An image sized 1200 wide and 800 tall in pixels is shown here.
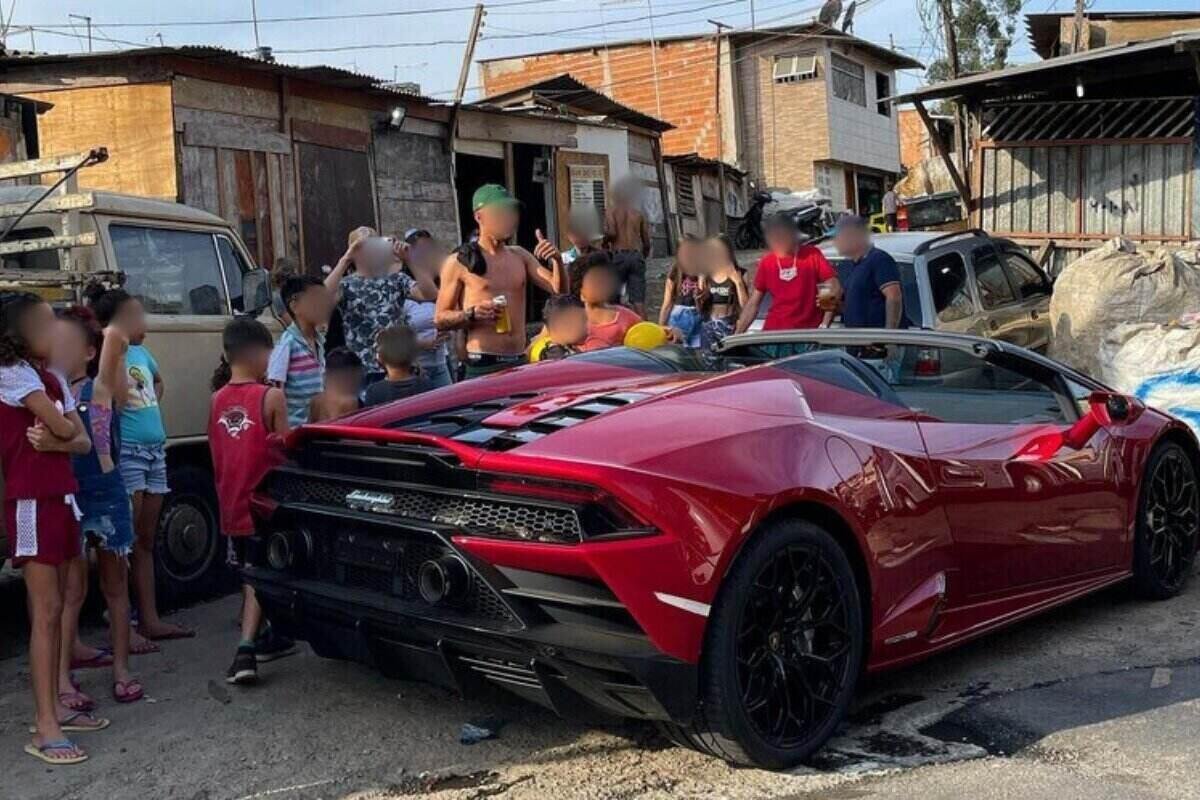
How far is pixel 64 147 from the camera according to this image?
12094mm

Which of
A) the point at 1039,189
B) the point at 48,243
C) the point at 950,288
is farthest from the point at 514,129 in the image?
the point at 48,243

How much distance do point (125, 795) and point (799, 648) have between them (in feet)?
7.02

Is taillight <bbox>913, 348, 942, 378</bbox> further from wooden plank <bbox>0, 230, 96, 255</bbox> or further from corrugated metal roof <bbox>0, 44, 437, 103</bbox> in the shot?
corrugated metal roof <bbox>0, 44, 437, 103</bbox>

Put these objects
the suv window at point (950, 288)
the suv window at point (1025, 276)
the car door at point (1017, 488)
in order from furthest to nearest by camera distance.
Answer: the suv window at point (1025, 276), the suv window at point (950, 288), the car door at point (1017, 488)

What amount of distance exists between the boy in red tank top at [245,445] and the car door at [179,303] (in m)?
1.55

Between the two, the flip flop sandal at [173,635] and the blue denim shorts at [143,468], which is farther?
the flip flop sandal at [173,635]

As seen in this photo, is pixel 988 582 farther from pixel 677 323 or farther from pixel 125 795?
pixel 677 323

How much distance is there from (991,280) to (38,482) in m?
7.36

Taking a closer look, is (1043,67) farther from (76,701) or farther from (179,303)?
(76,701)

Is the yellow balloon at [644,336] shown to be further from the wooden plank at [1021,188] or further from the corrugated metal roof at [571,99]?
the corrugated metal roof at [571,99]

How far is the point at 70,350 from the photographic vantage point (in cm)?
470

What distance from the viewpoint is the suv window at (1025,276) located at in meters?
10.0

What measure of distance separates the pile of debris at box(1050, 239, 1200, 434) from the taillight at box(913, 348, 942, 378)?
2.81m

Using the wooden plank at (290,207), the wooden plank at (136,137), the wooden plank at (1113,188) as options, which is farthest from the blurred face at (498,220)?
the wooden plank at (1113,188)
